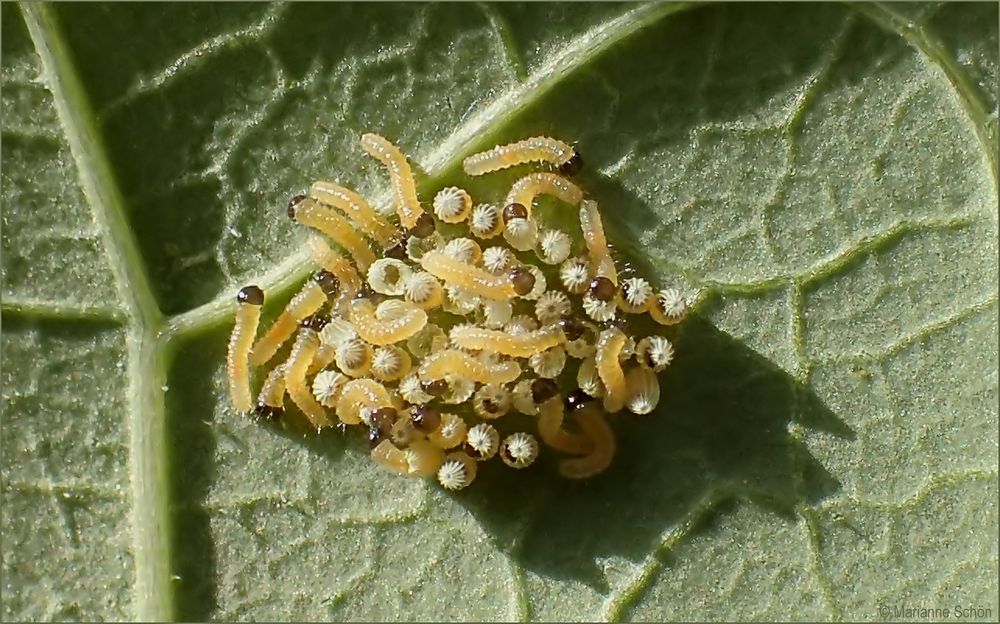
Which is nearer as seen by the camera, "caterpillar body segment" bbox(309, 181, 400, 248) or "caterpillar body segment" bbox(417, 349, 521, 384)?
"caterpillar body segment" bbox(417, 349, 521, 384)

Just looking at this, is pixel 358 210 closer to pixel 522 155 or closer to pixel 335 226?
pixel 335 226

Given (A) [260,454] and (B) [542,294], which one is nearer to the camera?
(B) [542,294]


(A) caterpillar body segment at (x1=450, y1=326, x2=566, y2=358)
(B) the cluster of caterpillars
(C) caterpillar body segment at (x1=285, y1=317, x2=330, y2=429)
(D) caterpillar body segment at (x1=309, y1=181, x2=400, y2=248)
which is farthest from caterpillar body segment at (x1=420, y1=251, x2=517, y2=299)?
(C) caterpillar body segment at (x1=285, y1=317, x2=330, y2=429)

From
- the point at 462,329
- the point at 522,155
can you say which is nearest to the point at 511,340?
the point at 462,329

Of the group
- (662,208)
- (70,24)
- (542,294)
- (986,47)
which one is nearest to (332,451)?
(542,294)

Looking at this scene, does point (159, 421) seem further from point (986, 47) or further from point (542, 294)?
point (986, 47)

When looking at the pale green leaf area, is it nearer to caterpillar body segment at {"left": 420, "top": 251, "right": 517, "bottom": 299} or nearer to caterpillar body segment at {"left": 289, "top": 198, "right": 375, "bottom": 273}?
caterpillar body segment at {"left": 289, "top": 198, "right": 375, "bottom": 273}
